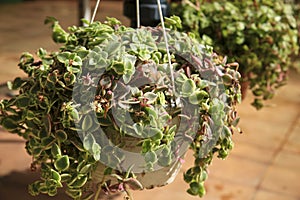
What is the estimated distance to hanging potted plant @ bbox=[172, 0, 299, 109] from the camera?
155 cm

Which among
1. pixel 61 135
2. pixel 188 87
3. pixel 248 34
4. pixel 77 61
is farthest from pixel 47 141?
pixel 248 34

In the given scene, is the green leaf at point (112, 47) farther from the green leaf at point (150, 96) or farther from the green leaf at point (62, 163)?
the green leaf at point (62, 163)

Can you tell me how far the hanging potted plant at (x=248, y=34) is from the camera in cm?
155

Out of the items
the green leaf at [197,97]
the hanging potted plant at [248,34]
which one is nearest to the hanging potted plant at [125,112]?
the green leaf at [197,97]

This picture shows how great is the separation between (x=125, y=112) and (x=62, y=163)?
157 millimetres

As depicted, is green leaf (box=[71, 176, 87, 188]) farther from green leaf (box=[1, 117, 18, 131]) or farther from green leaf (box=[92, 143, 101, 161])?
green leaf (box=[1, 117, 18, 131])

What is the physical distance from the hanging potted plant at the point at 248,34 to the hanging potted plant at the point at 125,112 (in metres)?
0.51

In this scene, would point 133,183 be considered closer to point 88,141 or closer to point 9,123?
point 88,141

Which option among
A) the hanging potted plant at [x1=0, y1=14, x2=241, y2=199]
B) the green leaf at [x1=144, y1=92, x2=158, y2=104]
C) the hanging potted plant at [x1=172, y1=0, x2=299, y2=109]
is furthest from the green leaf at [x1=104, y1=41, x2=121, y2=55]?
the hanging potted plant at [x1=172, y1=0, x2=299, y2=109]

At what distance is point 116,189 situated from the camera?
3.07 feet

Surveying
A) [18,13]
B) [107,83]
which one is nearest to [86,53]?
[107,83]

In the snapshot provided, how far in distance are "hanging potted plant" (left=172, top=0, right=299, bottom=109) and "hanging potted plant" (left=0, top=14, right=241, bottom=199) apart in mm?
509

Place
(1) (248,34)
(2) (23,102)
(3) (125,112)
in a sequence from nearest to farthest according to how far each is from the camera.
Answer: (3) (125,112) < (2) (23,102) < (1) (248,34)

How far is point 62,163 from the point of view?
92 cm
